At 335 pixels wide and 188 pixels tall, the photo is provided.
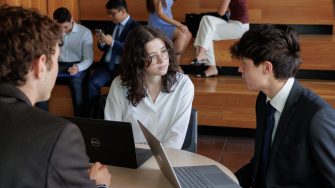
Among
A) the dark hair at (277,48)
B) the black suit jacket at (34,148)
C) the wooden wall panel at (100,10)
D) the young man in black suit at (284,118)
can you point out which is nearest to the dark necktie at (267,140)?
the young man in black suit at (284,118)

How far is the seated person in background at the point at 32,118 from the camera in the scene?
98 cm

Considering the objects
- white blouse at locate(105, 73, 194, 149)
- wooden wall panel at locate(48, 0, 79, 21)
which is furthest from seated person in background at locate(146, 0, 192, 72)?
white blouse at locate(105, 73, 194, 149)

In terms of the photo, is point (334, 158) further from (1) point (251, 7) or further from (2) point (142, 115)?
(1) point (251, 7)

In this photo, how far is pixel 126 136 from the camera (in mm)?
1546

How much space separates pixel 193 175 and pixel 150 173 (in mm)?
167

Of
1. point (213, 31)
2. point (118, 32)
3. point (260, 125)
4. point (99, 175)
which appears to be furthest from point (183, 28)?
point (99, 175)

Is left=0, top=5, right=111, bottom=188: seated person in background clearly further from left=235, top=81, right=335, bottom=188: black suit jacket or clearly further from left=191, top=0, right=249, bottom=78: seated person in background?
left=191, top=0, right=249, bottom=78: seated person in background

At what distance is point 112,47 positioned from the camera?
4113mm

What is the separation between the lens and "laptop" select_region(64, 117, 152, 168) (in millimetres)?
1544

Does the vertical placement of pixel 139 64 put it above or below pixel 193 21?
above

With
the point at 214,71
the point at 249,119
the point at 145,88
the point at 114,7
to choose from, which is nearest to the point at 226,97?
the point at 249,119

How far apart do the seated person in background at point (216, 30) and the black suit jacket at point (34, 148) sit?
353 cm

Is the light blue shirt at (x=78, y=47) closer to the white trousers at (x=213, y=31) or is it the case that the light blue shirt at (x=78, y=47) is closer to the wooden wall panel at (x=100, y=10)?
the wooden wall panel at (x=100, y=10)

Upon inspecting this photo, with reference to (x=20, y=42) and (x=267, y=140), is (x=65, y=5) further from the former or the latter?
(x=20, y=42)
